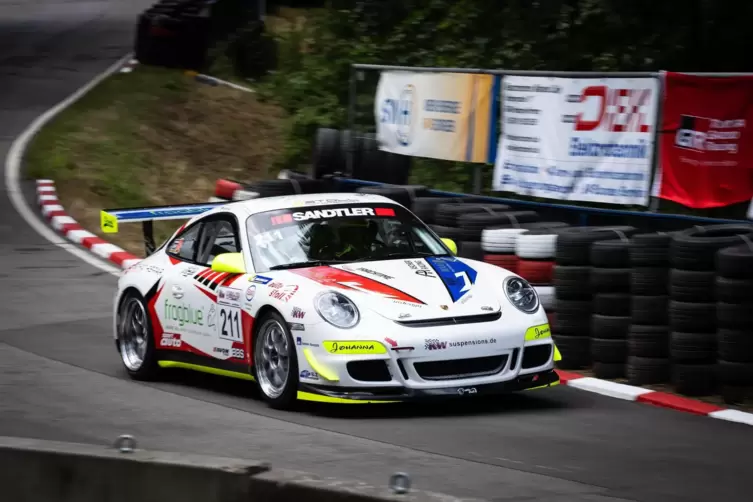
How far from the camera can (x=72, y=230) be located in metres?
18.8

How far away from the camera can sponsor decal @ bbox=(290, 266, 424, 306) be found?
9.06 metres

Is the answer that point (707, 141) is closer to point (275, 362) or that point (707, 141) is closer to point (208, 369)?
point (275, 362)

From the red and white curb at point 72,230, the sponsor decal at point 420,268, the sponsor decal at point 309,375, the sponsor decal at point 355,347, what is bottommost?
the red and white curb at point 72,230

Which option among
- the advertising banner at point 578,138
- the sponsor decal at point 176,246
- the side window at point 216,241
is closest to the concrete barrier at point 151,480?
the side window at point 216,241

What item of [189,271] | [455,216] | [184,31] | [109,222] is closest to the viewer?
[189,271]

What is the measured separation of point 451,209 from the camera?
12320 mm

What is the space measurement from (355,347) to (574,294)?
7.45 ft

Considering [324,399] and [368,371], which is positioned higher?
[368,371]

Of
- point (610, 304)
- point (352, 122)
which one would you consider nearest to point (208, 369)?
point (610, 304)

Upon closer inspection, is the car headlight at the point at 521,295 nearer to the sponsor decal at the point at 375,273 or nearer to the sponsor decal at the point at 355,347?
the sponsor decal at the point at 375,273

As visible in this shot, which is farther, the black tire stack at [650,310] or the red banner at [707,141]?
the red banner at [707,141]

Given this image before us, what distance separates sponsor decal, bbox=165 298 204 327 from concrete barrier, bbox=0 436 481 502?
4.23 m

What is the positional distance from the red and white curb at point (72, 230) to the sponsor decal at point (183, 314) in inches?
203

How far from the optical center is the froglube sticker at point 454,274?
9227mm
